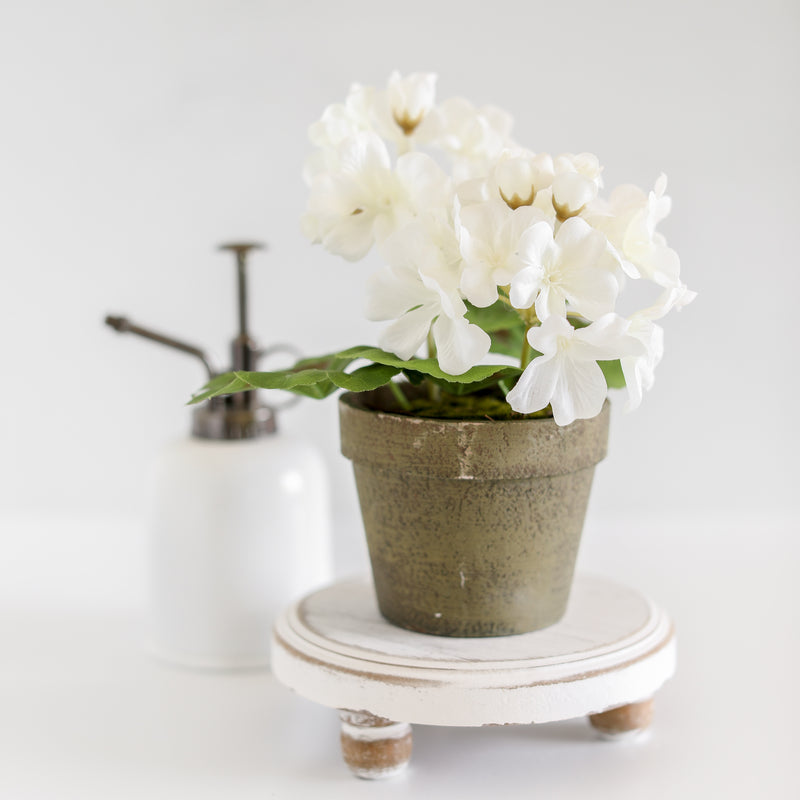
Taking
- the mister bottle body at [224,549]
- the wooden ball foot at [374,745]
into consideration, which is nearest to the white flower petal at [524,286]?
the wooden ball foot at [374,745]

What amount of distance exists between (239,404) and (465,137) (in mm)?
389

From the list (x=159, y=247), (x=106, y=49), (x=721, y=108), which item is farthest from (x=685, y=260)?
(x=106, y=49)

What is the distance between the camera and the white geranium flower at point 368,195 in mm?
765

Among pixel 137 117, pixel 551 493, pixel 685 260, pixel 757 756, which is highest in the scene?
pixel 137 117

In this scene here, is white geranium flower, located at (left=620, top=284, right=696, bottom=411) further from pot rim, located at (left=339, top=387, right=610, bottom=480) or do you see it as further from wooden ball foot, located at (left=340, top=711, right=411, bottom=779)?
wooden ball foot, located at (left=340, top=711, right=411, bottom=779)

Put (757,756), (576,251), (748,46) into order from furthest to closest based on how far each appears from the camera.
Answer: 1. (748,46)
2. (757,756)
3. (576,251)

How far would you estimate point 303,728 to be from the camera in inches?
36.0

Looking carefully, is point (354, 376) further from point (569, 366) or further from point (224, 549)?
point (224, 549)

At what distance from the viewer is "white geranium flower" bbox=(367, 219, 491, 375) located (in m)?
0.71

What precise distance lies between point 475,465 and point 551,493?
7 centimetres

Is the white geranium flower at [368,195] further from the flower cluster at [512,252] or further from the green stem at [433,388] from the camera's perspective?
the green stem at [433,388]

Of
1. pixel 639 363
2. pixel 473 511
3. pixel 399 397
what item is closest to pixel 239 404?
pixel 399 397

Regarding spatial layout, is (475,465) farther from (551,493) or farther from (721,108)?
(721,108)

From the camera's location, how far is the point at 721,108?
1473 mm
